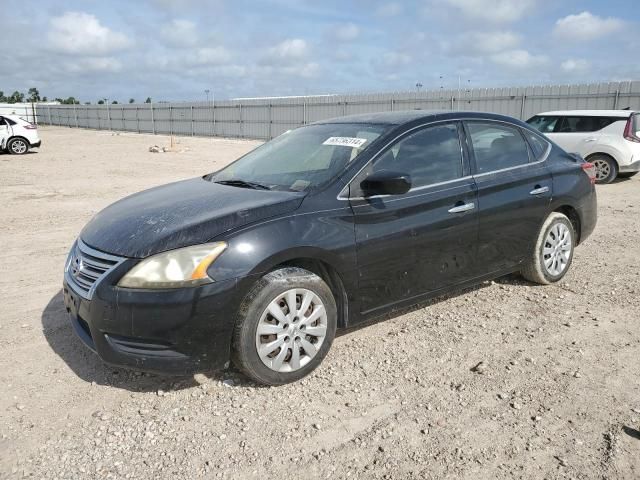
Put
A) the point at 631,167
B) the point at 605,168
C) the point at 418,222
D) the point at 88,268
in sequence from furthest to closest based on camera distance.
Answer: the point at 605,168
the point at 631,167
the point at 418,222
the point at 88,268

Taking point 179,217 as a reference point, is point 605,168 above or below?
below

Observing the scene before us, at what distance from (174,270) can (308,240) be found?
82 centimetres

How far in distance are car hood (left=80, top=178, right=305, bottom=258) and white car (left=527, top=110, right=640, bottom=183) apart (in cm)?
1065

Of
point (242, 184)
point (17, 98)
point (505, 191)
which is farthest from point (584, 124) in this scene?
point (17, 98)

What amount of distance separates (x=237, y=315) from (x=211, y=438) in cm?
67

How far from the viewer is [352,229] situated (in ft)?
11.6

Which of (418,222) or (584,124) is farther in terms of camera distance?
(584,124)

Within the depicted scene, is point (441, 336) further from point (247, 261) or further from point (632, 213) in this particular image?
point (632, 213)

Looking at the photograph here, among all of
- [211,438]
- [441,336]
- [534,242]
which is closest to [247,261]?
[211,438]

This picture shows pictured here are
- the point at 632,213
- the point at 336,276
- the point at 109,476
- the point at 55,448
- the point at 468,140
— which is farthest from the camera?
the point at 632,213

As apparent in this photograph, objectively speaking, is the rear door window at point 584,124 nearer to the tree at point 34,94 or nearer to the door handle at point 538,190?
the door handle at point 538,190

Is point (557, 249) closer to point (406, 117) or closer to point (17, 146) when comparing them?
point (406, 117)

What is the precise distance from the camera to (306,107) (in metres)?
30.3

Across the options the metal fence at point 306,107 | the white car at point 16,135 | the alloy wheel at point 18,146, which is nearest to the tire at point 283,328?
the metal fence at point 306,107
